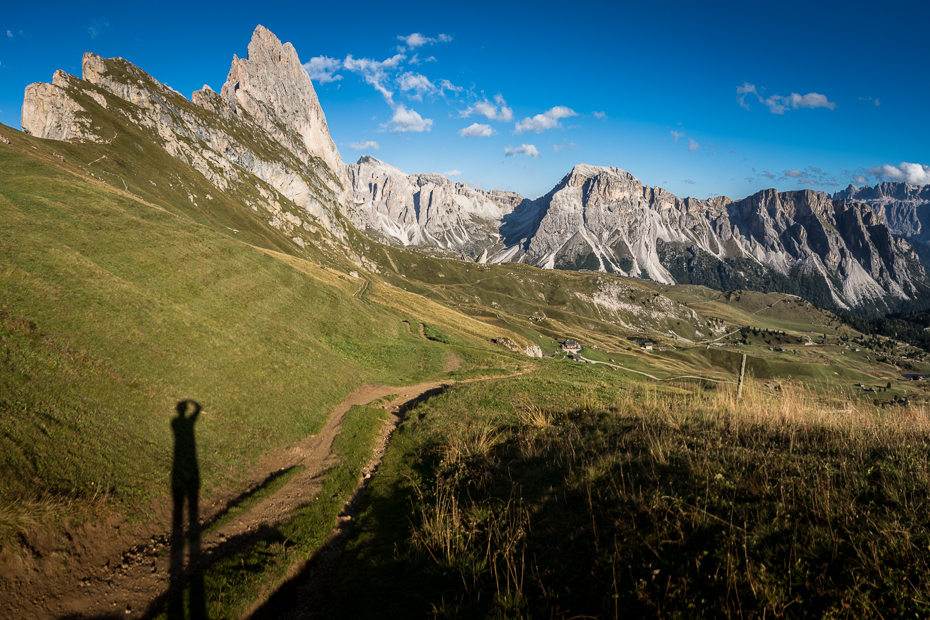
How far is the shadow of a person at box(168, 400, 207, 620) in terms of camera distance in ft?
29.5

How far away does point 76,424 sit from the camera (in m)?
12.3

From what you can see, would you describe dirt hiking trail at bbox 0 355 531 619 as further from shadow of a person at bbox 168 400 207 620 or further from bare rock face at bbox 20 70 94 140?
bare rock face at bbox 20 70 94 140

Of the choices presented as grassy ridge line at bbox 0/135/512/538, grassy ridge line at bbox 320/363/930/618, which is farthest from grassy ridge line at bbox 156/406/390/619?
grassy ridge line at bbox 0/135/512/538

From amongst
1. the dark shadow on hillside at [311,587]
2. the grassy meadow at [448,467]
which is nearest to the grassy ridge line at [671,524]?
the grassy meadow at [448,467]

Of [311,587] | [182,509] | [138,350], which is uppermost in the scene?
[138,350]

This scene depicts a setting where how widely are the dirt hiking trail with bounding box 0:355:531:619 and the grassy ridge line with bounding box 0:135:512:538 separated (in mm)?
1108

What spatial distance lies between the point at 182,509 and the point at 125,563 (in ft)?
7.68

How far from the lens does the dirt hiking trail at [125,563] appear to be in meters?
8.13

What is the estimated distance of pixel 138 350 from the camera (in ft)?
57.5

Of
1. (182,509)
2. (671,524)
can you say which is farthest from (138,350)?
(671,524)

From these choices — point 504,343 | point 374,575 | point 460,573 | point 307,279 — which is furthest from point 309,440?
point 504,343

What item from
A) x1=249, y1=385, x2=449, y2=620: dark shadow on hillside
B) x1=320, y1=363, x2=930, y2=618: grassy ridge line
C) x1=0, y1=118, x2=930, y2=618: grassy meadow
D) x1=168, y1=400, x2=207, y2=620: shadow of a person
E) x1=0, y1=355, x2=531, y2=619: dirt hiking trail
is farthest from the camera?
x1=249, y1=385, x2=449, y2=620: dark shadow on hillside

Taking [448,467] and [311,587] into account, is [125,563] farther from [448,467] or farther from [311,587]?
[448,467]

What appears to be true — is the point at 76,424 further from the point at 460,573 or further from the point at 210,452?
the point at 460,573
